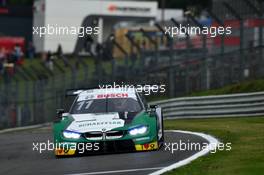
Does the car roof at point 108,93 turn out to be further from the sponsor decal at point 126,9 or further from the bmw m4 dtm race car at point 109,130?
the sponsor decal at point 126,9

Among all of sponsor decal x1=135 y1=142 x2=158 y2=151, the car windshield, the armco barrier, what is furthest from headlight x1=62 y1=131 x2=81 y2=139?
the armco barrier

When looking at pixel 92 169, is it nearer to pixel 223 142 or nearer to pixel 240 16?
pixel 223 142

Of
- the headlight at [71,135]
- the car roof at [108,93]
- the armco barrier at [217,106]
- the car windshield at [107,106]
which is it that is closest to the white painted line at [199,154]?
the car windshield at [107,106]

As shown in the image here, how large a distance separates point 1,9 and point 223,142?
6098cm

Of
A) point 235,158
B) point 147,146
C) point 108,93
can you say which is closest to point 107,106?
point 108,93

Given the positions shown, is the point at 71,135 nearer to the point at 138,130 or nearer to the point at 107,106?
the point at 138,130

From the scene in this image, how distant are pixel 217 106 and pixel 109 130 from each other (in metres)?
11.0

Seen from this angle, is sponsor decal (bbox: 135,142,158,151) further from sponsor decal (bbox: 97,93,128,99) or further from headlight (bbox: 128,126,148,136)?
sponsor decal (bbox: 97,93,128,99)

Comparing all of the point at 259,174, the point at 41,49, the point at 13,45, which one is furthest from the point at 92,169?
the point at 41,49

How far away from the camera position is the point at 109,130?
1536 cm

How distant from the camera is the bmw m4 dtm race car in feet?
50.5

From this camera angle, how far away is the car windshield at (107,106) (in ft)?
54.7

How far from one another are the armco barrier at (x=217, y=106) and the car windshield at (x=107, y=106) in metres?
7.86

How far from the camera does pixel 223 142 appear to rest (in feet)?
52.1
